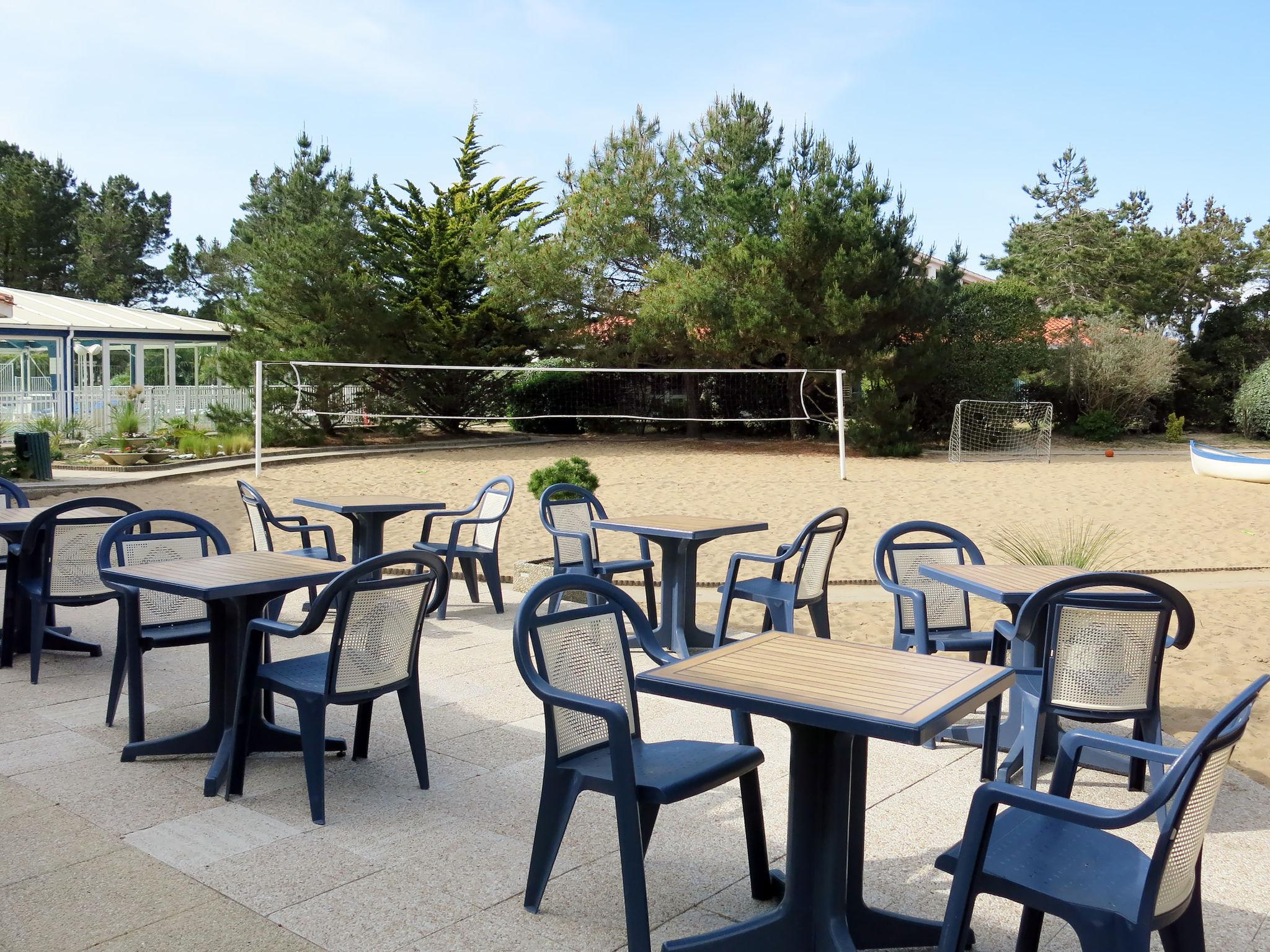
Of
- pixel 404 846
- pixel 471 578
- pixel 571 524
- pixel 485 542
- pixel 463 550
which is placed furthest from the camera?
pixel 471 578

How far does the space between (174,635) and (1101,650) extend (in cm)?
359

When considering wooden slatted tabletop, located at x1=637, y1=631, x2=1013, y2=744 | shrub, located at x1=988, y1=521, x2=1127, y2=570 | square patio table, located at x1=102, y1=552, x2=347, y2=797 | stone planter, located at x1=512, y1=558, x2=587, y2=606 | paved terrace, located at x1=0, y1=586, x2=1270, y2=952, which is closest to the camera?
wooden slatted tabletop, located at x1=637, y1=631, x2=1013, y2=744

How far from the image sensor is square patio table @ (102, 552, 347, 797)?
12.6ft

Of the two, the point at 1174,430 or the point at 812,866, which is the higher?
the point at 1174,430

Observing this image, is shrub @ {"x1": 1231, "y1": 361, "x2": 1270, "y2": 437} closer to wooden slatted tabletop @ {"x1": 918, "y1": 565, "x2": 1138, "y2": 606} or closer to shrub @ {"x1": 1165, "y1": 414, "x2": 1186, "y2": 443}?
shrub @ {"x1": 1165, "y1": 414, "x2": 1186, "y2": 443}

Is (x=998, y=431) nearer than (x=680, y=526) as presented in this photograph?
No

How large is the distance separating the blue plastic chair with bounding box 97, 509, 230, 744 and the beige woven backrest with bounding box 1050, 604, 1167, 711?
10.4 feet

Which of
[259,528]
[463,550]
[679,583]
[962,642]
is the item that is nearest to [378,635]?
[962,642]

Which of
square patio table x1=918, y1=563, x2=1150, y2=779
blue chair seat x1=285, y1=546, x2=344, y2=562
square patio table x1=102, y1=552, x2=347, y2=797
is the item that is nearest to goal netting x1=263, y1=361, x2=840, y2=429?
blue chair seat x1=285, y1=546, x2=344, y2=562

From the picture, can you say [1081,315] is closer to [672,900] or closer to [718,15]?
[718,15]

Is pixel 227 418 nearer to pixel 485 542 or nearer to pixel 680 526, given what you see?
pixel 485 542

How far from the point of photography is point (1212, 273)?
35.4 meters

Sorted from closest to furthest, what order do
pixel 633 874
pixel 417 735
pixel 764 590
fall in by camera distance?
pixel 633 874 → pixel 417 735 → pixel 764 590

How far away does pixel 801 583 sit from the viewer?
561 centimetres
